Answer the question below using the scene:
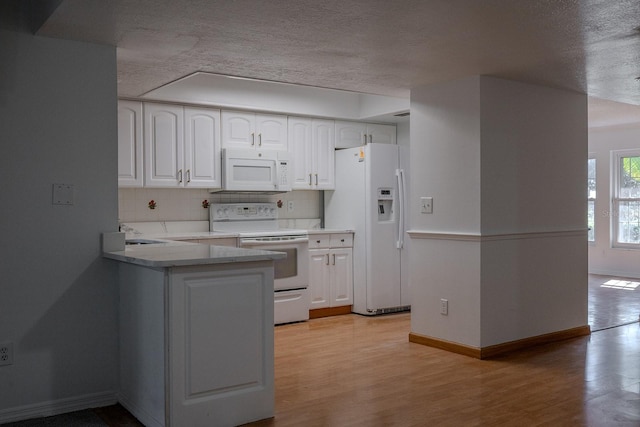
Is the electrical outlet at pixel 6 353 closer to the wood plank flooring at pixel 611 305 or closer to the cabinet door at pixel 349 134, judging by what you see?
the cabinet door at pixel 349 134

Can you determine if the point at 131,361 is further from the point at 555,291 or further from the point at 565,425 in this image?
the point at 555,291

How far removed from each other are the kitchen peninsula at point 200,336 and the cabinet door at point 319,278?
9.04ft

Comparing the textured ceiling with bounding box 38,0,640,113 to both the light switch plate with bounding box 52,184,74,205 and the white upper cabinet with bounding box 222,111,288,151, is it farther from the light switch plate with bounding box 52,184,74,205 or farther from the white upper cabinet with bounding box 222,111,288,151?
the white upper cabinet with bounding box 222,111,288,151

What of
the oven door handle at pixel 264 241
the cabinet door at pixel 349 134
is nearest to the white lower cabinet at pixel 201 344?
the oven door handle at pixel 264 241

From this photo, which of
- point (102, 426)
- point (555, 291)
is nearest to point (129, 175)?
point (102, 426)

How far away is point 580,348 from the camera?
4621 millimetres

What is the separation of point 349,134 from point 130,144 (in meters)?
2.42

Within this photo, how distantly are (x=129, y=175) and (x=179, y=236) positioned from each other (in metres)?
0.69

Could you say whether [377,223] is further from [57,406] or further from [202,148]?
[57,406]

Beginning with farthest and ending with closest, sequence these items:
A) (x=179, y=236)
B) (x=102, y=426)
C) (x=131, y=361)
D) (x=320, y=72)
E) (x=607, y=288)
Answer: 1. (x=607, y=288)
2. (x=179, y=236)
3. (x=320, y=72)
4. (x=131, y=361)
5. (x=102, y=426)

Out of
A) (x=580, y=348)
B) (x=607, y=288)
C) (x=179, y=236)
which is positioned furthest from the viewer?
(x=607, y=288)

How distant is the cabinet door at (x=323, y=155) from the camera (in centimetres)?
628

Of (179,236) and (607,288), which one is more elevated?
(179,236)

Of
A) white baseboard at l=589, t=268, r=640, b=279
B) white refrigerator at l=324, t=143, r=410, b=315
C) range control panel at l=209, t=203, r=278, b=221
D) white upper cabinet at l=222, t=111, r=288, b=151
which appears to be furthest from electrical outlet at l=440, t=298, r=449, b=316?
white baseboard at l=589, t=268, r=640, b=279
